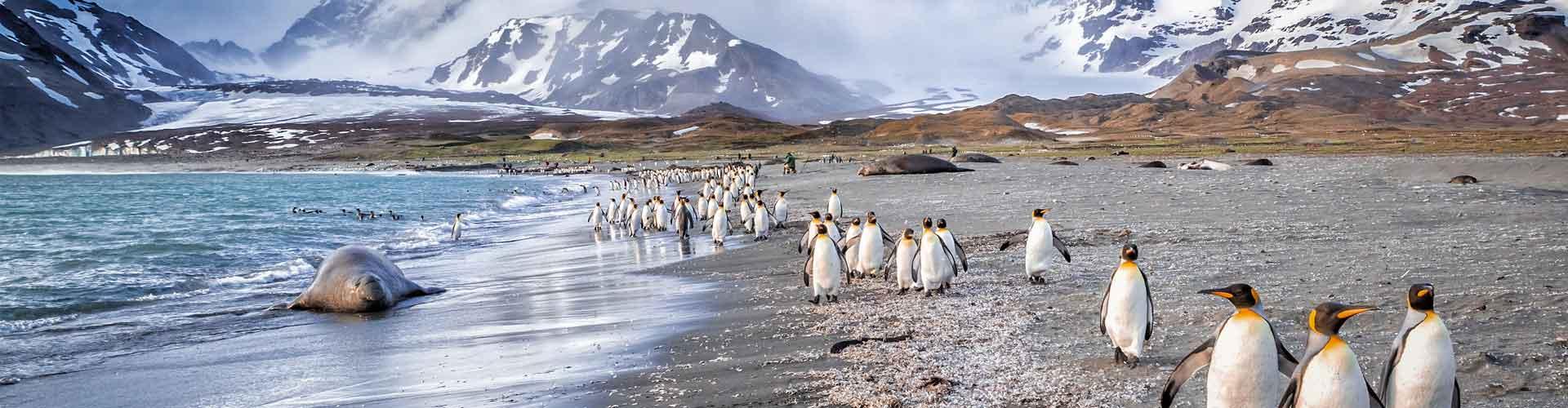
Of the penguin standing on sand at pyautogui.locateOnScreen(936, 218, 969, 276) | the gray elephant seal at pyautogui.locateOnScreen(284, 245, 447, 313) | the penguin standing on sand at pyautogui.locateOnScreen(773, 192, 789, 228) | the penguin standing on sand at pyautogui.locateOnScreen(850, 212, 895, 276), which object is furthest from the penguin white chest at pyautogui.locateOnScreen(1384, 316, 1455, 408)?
the penguin standing on sand at pyautogui.locateOnScreen(773, 192, 789, 228)

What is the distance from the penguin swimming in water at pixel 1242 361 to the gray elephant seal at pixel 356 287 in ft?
24.5

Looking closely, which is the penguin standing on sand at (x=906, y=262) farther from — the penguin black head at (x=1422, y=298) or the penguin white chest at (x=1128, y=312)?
the penguin black head at (x=1422, y=298)

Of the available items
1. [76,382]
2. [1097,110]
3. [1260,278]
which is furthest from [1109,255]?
[1097,110]

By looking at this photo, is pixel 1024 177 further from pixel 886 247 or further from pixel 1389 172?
pixel 886 247

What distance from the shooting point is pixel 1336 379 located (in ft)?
12.3

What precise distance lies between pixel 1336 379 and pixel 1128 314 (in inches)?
66.9

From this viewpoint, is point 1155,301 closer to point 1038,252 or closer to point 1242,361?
point 1038,252

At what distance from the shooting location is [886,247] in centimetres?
1153

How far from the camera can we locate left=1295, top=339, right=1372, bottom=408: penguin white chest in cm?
372

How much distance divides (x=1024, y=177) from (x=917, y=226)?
407 inches

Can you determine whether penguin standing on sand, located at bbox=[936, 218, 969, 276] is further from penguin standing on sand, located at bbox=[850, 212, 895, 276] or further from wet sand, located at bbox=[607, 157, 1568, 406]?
penguin standing on sand, located at bbox=[850, 212, 895, 276]

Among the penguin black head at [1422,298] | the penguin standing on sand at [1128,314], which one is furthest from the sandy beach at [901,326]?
the penguin black head at [1422,298]

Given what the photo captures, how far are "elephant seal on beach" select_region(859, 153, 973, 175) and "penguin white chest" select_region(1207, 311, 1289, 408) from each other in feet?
80.7

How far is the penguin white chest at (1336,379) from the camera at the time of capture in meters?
3.72
